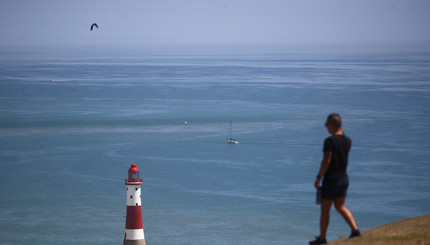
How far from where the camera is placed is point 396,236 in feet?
25.6

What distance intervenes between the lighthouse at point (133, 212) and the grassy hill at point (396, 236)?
22.4 ft

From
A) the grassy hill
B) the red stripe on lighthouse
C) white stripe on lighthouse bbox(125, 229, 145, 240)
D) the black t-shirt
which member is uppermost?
the black t-shirt

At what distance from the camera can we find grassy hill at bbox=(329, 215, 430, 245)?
24.5 feet

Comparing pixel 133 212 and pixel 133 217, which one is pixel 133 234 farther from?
pixel 133 212

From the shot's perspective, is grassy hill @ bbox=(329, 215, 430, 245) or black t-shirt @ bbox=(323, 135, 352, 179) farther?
grassy hill @ bbox=(329, 215, 430, 245)

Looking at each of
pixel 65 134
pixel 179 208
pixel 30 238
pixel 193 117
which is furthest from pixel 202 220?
pixel 193 117

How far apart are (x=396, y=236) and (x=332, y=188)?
4.05 feet

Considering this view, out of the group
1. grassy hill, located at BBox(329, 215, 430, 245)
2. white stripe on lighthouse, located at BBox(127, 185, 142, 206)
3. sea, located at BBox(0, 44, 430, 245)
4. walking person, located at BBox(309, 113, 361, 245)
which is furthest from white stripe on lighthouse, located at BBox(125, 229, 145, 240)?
sea, located at BBox(0, 44, 430, 245)

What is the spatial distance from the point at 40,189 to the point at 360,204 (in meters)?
14.6

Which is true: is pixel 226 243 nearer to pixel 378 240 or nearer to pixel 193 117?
pixel 378 240

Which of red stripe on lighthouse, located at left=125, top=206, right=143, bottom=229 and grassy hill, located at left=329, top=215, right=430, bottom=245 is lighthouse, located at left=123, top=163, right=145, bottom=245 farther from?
grassy hill, located at left=329, top=215, right=430, bottom=245

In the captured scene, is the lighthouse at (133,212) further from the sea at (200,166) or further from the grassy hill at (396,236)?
the sea at (200,166)

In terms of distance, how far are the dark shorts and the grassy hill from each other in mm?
679

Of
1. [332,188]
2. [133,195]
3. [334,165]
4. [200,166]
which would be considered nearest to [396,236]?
[332,188]
